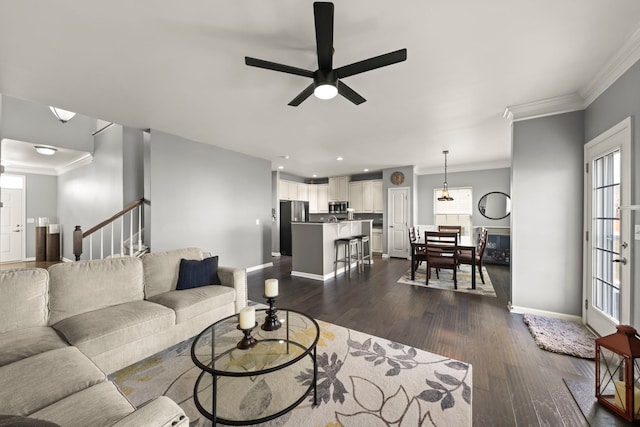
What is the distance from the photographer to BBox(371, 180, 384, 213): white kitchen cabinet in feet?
24.1

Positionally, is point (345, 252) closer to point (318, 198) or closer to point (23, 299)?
point (318, 198)

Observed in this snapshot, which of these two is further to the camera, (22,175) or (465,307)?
(22,175)

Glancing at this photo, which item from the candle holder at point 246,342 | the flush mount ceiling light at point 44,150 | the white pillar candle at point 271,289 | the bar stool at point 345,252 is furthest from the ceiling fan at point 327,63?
the flush mount ceiling light at point 44,150

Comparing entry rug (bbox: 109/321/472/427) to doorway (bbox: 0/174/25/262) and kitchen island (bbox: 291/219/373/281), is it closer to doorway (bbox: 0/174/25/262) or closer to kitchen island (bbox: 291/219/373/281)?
kitchen island (bbox: 291/219/373/281)

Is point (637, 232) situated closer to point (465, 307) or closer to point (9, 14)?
point (465, 307)

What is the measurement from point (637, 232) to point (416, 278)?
2967mm

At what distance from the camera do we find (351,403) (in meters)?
1.56

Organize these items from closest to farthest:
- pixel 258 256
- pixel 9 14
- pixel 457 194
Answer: pixel 9 14, pixel 258 256, pixel 457 194

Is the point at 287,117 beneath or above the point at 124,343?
above

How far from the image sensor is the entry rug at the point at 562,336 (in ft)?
6.97

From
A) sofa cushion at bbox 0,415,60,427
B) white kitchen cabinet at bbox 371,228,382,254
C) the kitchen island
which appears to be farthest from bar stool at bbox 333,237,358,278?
sofa cushion at bbox 0,415,60,427

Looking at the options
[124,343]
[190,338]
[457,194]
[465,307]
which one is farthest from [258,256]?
[457,194]

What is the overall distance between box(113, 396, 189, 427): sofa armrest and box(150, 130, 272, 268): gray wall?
329cm

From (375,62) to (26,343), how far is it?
112 inches
